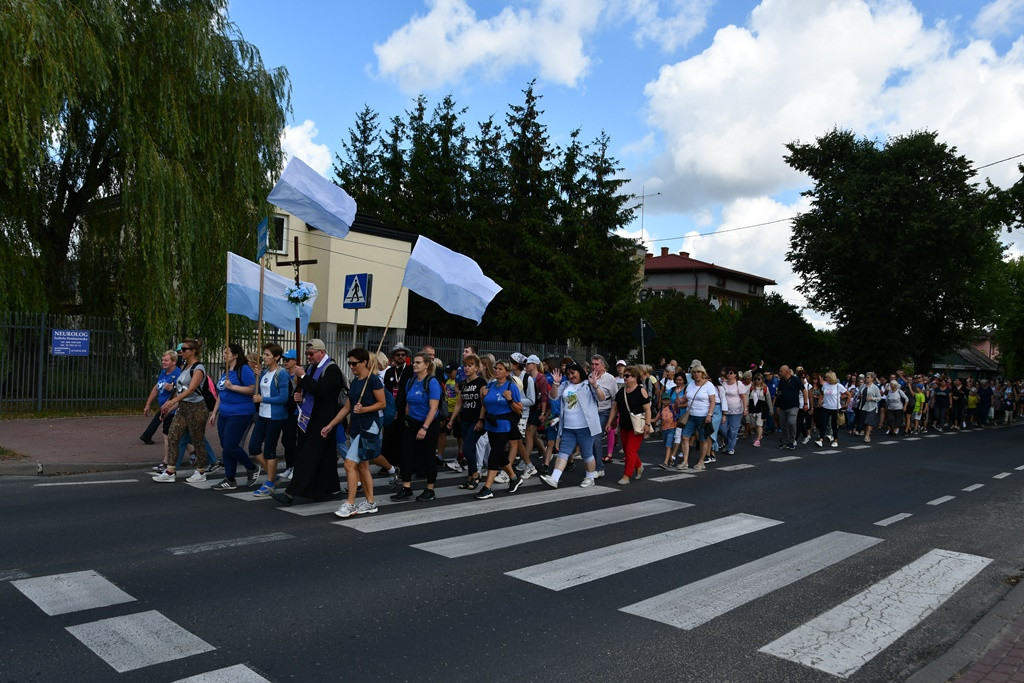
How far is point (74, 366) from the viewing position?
16797mm

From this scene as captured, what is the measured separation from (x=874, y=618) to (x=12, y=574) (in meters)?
5.84

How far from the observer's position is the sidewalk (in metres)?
9.91

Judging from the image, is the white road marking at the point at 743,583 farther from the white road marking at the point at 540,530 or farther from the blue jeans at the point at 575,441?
the blue jeans at the point at 575,441

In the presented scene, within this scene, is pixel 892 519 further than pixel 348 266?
No

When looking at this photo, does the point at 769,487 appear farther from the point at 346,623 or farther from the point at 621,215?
the point at 621,215

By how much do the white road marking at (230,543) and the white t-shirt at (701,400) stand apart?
24.8ft

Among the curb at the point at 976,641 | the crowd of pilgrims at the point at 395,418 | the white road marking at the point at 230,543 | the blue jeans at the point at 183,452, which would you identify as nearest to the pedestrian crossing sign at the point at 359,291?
the crowd of pilgrims at the point at 395,418

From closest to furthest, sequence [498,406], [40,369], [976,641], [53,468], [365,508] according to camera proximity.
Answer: [976,641] → [365,508] → [498,406] → [53,468] → [40,369]

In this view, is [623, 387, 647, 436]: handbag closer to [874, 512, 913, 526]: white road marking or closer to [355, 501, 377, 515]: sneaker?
[874, 512, 913, 526]: white road marking

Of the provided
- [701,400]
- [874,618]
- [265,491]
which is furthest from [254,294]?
[874,618]

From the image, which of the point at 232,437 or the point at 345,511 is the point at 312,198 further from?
the point at 345,511

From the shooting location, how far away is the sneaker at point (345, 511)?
7406 millimetres

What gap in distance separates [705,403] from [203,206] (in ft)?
39.7

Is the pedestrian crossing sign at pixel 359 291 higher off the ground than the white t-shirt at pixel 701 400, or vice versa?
the pedestrian crossing sign at pixel 359 291
